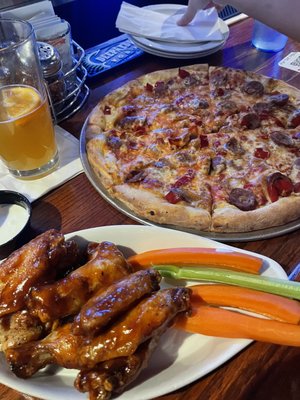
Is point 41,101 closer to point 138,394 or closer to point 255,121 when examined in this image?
point 255,121

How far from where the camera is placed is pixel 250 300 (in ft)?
4.26

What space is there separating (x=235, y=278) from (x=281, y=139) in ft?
3.75

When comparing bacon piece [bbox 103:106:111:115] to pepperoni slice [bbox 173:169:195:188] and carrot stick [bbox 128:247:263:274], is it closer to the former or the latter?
pepperoni slice [bbox 173:169:195:188]

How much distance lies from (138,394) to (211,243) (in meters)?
0.59

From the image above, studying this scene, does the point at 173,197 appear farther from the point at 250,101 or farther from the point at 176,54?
the point at 176,54

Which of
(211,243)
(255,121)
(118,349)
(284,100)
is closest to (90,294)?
(118,349)

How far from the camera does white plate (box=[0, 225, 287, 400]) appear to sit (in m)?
1.13

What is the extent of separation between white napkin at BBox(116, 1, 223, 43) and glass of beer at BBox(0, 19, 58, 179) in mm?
1195

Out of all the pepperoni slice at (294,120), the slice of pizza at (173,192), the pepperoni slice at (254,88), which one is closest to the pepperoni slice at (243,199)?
the slice of pizza at (173,192)

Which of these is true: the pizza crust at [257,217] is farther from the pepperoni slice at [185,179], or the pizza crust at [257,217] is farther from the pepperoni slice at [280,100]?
the pepperoni slice at [280,100]

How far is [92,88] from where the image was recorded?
2.77 m

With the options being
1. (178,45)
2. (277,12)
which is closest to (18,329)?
(277,12)

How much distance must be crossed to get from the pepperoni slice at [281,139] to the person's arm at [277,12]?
2.44ft

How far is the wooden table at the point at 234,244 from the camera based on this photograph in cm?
128
